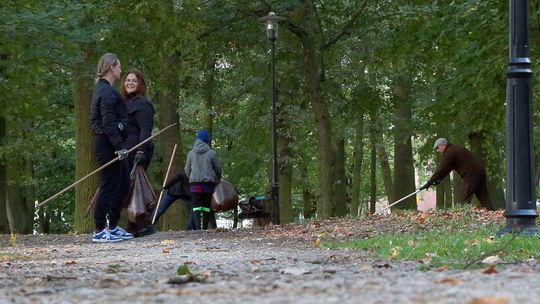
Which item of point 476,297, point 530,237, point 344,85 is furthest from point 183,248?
point 344,85

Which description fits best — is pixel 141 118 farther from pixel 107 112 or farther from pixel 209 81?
pixel 209 81

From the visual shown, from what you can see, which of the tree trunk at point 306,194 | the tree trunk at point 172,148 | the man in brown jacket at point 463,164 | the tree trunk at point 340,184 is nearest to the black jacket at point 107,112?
the man in brown jacket at point 463,164

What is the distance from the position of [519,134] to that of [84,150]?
12364 millimetres

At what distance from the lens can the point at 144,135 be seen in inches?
575

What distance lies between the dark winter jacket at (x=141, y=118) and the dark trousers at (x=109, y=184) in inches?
26.0

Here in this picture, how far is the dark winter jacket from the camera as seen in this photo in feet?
47.8

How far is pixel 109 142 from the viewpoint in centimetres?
1398

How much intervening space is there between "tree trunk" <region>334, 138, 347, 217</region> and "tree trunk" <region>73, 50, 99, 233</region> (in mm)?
8227

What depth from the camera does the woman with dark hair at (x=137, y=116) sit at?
47.6 feet

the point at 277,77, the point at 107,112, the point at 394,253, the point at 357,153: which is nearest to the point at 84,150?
the point at 277,77

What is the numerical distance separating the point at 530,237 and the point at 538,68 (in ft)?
28.1

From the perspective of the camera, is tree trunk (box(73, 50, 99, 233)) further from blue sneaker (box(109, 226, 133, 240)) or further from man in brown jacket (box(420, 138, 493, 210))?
blue sneaker (box(109, 226, 133, 240))

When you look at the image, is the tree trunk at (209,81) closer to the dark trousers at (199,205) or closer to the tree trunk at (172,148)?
the tree trunk at (172,148)

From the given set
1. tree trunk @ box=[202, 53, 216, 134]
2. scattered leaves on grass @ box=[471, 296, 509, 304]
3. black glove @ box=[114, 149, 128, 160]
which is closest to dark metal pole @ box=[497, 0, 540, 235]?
black glove @ box=[114, 149, 128, 160]
